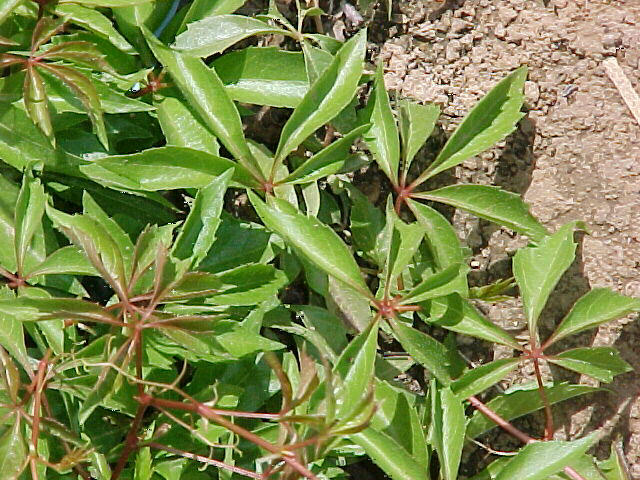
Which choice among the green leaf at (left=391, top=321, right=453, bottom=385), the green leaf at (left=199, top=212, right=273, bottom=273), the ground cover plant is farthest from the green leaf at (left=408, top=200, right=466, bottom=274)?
the green leaf at (left=199, top=212, right=273, bottom=273)

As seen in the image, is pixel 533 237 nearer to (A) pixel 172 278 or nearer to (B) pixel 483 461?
(B) pixel 483 461

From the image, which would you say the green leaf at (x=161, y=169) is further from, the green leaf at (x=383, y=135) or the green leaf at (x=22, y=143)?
the green leaf at (x=383, y=135)

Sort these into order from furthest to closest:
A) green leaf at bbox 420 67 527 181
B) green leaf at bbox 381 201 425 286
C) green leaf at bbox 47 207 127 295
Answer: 1. green leaf at bbox 420 67 527 181
2. green leaf at bbox 381 201 425 286
3. green leaf at bbox 47 207 127 295

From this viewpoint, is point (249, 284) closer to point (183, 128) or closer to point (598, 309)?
point (183, 128)

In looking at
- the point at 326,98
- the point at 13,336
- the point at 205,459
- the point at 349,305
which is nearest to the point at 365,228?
the point at 349,305

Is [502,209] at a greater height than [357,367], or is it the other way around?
[502,209]

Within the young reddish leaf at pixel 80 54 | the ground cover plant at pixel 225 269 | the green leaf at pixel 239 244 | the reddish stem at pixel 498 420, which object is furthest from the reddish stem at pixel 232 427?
the young reddish leaf at pixel 80 54

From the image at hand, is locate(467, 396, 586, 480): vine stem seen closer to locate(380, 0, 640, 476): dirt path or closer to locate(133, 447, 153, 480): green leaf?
locate(380, 0, 640, 476): dirt path
